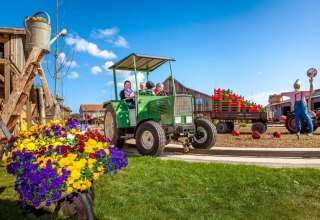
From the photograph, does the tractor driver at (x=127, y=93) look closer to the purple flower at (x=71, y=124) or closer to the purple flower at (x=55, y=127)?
the purple flower at (x=71, y=124)

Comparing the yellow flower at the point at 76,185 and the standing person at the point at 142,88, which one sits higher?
the standing person at the point at 142,88

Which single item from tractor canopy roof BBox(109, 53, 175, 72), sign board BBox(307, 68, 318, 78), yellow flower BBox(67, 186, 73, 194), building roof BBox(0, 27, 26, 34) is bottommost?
yellow flower BBox(67, 186, 73, 194)

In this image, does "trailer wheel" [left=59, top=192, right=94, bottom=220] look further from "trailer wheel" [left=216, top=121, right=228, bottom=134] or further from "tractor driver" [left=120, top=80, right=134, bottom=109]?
"trailer wheel" [left=216, top=121, right=228, bottom=134]

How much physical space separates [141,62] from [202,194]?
4.87m

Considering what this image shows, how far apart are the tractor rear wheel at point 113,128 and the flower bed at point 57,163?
14.8 ft

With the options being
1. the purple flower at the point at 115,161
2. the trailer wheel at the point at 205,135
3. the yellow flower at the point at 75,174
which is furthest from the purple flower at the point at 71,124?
the trailer wheel at the point at 205,135

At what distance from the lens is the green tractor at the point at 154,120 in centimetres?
702

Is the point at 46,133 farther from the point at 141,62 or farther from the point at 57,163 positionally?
the point at 141,62

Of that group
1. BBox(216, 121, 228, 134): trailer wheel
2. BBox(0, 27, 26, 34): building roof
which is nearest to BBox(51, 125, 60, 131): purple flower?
BBox(0, 27, 26, 34): building roof

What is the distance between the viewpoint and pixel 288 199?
13.3 ft

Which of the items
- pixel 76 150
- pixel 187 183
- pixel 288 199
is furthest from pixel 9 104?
pixel 288 199

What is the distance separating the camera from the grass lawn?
3.76 metres

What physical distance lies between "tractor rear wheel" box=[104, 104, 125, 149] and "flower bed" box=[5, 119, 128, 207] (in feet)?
14.8

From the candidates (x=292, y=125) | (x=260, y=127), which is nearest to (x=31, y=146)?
(x=292, y=125)
